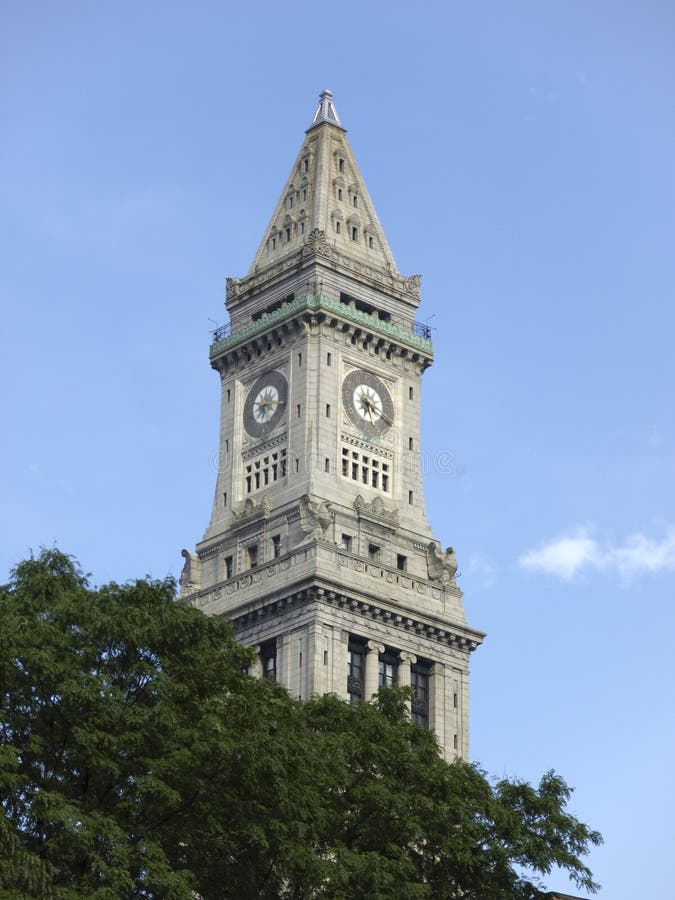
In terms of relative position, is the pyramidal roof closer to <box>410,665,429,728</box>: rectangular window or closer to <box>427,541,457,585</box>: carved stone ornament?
<box>427,541,457,585</box>: carved stone ornament

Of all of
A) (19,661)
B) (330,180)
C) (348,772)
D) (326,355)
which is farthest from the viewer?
(330,180)

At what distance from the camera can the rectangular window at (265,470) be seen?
161000 mm

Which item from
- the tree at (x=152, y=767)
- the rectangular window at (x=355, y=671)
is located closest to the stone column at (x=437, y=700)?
the rectangular window at (x=355, y=671)

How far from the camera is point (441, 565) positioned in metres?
161

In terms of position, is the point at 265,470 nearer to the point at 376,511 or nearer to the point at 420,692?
the point at 376,511

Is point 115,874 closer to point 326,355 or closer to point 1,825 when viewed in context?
point 1,825

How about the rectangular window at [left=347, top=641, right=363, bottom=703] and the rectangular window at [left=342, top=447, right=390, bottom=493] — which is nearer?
the rectangular window at [left=347, top=641, right=363, bottom=703]

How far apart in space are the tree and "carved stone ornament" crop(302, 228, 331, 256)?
75.5m

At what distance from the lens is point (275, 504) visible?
159 metres

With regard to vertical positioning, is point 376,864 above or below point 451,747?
below

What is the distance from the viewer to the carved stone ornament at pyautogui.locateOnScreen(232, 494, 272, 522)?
159 m

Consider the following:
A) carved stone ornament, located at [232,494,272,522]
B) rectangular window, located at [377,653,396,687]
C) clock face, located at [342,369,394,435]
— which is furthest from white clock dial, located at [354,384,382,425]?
rectangular window, located at [377,653,396,687]

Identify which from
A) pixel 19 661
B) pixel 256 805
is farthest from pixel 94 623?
pixel 256 805

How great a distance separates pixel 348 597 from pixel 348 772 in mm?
56496
